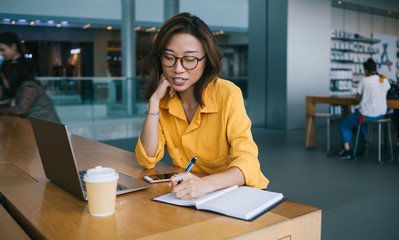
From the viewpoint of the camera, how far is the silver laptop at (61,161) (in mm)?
1039

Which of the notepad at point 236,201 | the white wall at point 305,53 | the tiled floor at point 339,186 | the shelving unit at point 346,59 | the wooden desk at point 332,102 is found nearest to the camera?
the notepad at point 236,201

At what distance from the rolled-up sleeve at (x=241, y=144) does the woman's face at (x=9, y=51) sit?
7.73 feet

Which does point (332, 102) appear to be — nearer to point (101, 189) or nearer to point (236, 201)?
point (236, 201)

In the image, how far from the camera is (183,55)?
4.82 feet

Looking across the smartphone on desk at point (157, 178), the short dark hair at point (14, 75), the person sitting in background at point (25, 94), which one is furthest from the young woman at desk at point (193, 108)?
the short dark hair at point (14, 75)

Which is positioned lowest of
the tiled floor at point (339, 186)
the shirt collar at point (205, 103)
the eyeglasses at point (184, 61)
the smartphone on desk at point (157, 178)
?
the tiled floor at point (339, 186)

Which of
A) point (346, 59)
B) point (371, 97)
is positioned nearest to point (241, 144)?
point (371, 97)

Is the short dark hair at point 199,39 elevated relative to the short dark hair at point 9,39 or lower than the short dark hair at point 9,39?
lower

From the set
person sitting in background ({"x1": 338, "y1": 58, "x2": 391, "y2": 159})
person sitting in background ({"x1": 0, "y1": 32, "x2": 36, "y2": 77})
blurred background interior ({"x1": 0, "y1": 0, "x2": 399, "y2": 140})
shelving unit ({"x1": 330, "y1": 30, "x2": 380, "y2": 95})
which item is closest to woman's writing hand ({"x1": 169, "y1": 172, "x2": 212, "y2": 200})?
person sitting in background ({"x1": 0, "y1": 32, "x2": 36, "y2": 77})

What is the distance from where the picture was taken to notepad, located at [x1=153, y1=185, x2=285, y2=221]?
959 mm

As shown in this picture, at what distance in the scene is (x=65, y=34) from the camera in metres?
10.6

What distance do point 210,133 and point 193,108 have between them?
150mm

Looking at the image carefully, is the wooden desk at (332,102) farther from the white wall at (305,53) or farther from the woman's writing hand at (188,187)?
the woman's writing hand at (188,187)

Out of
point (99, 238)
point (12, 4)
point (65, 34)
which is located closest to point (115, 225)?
point (99, 238)
